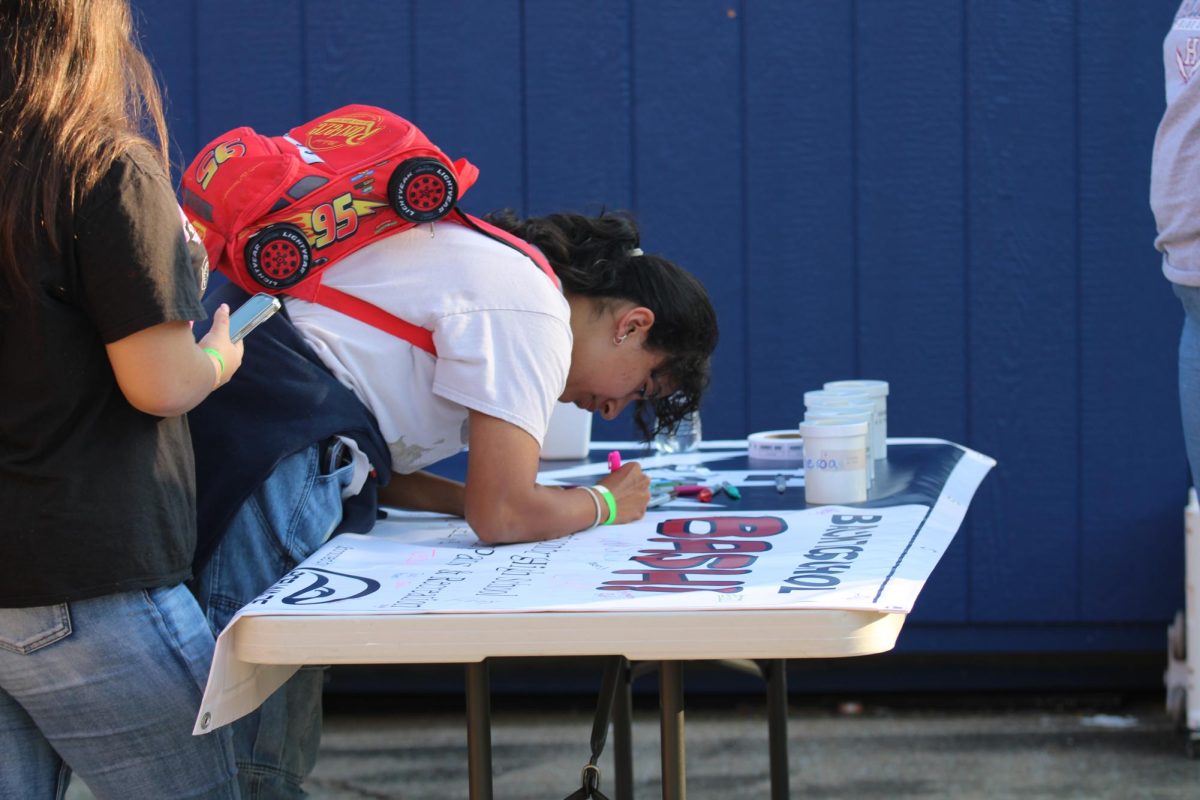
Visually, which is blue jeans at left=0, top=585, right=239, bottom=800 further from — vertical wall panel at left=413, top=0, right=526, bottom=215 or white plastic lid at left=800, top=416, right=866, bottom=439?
vertical wall panel at left=413, top=0, right=526, bottom=215

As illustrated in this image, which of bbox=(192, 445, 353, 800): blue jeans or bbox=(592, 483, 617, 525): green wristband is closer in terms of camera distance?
bbox=(192, 445, 353, 800): blue jeans

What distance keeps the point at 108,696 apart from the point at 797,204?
2.90 metres

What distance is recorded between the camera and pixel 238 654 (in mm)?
1499

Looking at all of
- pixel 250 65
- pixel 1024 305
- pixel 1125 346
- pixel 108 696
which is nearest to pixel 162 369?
pixel 108 696

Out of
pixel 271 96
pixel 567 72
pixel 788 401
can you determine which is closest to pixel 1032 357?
pixel 788 401

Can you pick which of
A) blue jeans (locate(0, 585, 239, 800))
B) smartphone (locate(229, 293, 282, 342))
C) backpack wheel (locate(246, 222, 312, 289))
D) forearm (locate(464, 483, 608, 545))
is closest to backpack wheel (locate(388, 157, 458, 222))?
backpack wheel (locate(246, 222, 312, 289))

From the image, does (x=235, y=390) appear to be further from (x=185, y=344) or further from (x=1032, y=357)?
(x=1032, y=357)

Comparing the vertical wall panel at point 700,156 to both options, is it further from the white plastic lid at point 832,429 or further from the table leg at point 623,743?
the white plastic lid at point 832,429

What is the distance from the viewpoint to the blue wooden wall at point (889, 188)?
3.99 m

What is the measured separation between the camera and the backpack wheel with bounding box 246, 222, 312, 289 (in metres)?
1.92

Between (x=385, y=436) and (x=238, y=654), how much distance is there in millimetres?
→ 616

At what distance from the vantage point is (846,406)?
2.53m

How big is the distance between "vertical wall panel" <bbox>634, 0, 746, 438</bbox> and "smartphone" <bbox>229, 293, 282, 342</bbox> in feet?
7.91

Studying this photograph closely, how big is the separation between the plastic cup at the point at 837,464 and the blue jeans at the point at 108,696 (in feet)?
3.42
